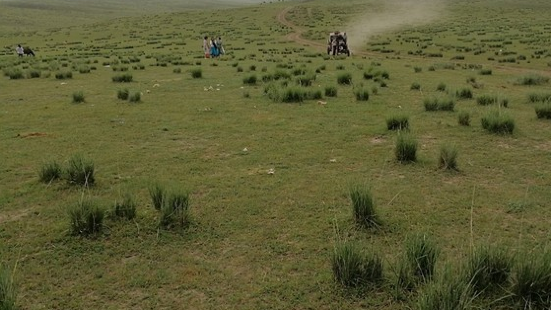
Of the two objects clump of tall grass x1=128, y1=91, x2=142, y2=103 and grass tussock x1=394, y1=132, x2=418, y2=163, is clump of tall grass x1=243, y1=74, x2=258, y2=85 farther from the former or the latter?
grass tussock x1=394, y1=132, x2=418, y2=163

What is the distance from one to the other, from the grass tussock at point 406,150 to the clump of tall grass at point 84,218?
550cm

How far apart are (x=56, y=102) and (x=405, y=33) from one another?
47.2 m

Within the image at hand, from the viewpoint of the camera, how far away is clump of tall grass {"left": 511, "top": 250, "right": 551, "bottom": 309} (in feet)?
14.5

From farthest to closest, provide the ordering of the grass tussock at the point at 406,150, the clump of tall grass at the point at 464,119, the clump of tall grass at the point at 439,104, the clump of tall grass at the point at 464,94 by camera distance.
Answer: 1. the clump of tall grass at the point at 464,94
2. the clump of tall grass at the point at 439,104
3. the clump of tall grass at the point at 464,119
4. the grass tussock at the point at 406,150

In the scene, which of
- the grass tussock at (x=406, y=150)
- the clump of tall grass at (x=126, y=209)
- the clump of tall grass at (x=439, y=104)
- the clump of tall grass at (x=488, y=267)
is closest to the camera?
the clump of tall grass at (x=488, y=267)

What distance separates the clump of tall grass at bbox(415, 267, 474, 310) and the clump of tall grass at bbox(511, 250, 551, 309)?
619 millimetres

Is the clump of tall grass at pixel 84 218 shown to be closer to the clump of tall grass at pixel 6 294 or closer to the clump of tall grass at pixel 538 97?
the clump of tall grass at pixel 6 294

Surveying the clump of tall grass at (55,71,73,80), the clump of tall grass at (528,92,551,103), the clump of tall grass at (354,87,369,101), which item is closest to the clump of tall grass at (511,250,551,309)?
the clump of tall grass at (354,87,369,101)

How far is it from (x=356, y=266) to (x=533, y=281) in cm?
165

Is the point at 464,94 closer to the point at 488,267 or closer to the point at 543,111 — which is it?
the point at 543,111

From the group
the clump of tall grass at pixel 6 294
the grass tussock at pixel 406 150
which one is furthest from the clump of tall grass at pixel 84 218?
the grass tussock at pixel 406 150

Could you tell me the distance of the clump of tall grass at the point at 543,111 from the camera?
12.4m

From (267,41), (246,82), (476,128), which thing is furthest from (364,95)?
(267,41)

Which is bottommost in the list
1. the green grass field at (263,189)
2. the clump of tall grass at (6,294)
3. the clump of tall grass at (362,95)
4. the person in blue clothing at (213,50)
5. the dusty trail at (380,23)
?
the green grass field at (263,189)
